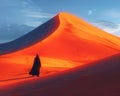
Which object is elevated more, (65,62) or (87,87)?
(65,62)

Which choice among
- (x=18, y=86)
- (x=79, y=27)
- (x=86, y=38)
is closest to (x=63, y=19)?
→ (x=79, y=27)

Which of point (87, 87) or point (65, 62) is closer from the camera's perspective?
point (87, 87)

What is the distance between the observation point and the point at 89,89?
629 inches

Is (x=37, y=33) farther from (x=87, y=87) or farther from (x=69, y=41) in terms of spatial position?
(x=87, y=87)

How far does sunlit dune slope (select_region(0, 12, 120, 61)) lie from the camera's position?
157 feet

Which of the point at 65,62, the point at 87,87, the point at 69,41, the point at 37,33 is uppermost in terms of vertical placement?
the point at 37,33

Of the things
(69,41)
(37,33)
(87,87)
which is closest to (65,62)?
(69,41)

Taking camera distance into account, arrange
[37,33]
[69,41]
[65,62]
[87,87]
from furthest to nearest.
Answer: [37,33], [69,41], [65,62], [87,87]

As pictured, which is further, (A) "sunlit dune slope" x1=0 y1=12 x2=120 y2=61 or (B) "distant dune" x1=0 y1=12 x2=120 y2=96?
(A) "sunlit dune slope" x1=0 y1=12 x2=120 y2=61

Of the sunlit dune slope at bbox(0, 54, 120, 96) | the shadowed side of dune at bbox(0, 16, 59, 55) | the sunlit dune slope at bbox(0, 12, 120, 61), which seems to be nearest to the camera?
the sunlit dune slope at bbox(0, 54, 120, 96)

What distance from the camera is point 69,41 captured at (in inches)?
2061

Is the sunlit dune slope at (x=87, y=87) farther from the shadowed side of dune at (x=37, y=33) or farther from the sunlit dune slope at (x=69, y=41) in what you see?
the shadowed side of dune at (x=37, y=33)

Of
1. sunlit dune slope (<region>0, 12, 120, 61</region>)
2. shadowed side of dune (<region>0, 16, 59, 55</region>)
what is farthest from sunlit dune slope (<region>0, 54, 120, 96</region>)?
shadowed side of dune (<region>0, 16, 59, 55</region>)

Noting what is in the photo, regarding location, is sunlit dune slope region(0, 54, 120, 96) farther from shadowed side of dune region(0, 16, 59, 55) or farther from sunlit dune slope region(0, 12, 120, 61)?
shadowed side of dune region(0, 16, 59, 55)
